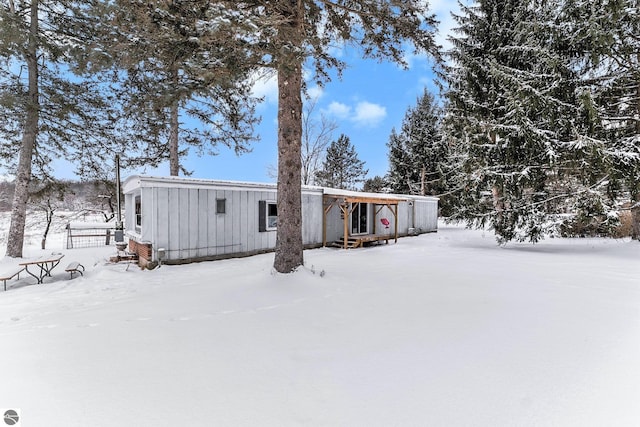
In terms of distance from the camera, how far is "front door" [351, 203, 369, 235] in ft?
41.5

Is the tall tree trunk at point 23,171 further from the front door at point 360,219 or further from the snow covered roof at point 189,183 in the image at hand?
the front door at point 360,219

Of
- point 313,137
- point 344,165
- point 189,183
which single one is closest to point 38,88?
point 189,183

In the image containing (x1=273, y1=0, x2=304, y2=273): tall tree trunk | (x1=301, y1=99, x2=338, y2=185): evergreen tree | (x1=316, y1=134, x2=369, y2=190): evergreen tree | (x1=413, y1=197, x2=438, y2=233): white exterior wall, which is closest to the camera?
(x1=273, y1=0, x2=304, y2=273): tall tree trunk

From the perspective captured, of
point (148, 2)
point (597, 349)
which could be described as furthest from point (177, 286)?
point (597, 349)

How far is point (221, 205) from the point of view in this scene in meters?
8.52

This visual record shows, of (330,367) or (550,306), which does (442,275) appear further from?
(330,367)

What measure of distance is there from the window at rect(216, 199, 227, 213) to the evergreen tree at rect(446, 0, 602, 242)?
669 centimetres

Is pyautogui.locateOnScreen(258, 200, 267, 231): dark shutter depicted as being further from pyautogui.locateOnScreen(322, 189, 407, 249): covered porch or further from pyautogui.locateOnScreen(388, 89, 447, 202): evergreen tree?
pyautogui.locateOnScreen(388, 89, 447, 202): evergreen tree

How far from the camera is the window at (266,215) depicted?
30.9 feet

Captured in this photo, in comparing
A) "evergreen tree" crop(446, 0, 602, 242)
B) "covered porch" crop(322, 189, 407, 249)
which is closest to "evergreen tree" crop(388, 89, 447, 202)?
"covered porch" crop(322, 189, 407, 249)

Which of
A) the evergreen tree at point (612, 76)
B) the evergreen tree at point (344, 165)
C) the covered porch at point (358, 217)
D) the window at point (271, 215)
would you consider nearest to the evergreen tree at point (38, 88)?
the window at point (271, 215)

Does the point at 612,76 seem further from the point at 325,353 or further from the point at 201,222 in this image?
the point at 201,222

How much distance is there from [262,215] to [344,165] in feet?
77.0

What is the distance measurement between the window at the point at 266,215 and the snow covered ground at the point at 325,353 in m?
4.28
